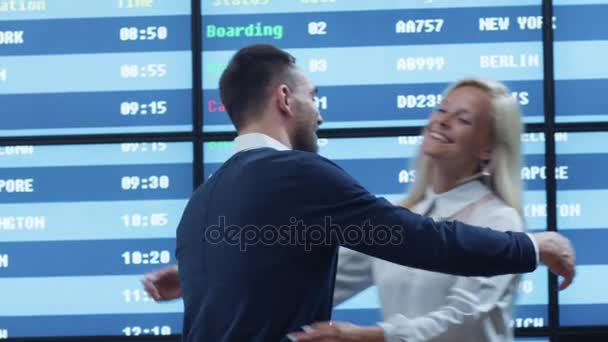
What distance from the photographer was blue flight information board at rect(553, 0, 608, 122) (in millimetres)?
3258

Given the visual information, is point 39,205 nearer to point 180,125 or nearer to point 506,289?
point 180,125

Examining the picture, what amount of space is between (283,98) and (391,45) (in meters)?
1.34

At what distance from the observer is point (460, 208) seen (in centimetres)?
217

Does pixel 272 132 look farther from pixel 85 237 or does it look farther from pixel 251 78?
pixel 85 237

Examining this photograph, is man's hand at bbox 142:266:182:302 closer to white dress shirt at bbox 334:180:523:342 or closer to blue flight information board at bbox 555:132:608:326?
white dress shirt at bbox 334:180:523:342

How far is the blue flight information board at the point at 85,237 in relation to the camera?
10.8 feet

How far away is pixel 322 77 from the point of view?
3.30 meters

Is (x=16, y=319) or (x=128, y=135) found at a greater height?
(x=128, y=135)

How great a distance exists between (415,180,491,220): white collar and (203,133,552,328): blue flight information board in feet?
3.41

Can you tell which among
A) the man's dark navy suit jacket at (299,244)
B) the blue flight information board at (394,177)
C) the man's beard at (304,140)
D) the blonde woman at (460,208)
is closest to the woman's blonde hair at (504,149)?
the blonde woman at (460,208)

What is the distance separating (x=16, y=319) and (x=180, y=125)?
0.88 metres

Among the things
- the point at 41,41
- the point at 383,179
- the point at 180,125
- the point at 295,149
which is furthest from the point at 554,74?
the point at 41,41

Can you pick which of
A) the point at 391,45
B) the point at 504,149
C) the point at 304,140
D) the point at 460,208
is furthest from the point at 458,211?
the point at 391,45

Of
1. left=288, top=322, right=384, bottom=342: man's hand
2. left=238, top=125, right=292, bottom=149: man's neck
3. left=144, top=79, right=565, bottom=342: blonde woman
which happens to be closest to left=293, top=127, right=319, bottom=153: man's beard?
left=238, top=125, right=292, bottom=149: man's neck
